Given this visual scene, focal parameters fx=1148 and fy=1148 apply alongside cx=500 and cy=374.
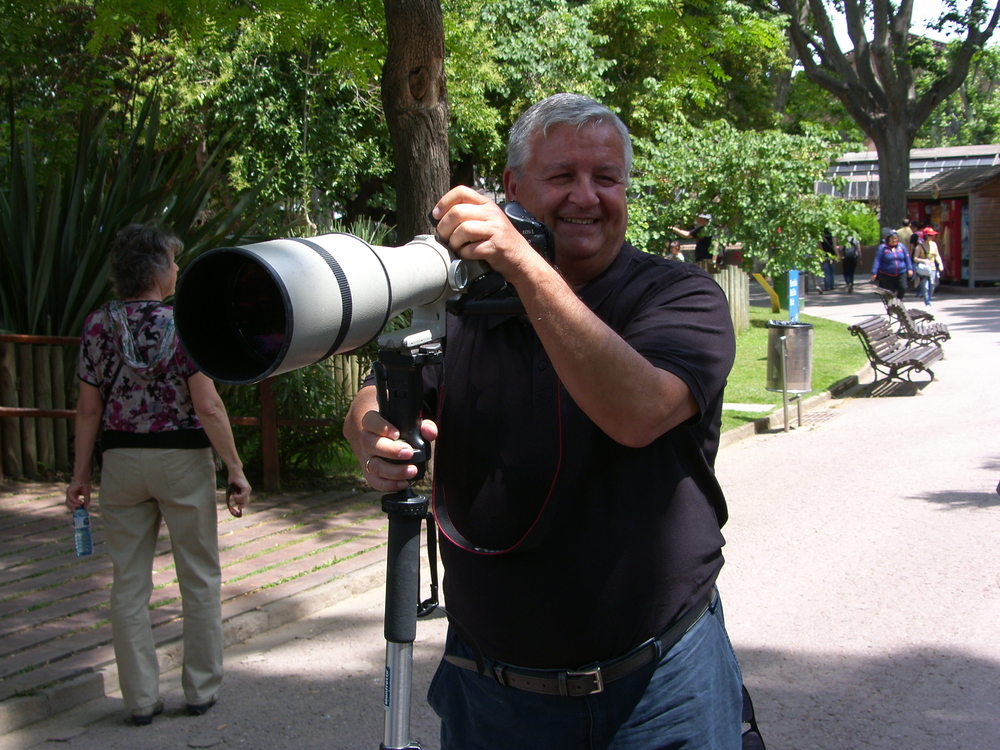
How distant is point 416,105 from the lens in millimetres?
7438

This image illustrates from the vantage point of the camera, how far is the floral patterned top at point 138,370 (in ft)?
14.9

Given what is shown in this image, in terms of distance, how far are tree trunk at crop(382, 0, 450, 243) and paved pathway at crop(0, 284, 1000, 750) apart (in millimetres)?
2751

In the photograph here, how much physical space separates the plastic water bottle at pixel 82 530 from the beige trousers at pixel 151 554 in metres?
0.22

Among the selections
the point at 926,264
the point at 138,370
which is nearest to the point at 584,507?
the point at 138,370

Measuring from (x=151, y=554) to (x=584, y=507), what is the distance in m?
3.08

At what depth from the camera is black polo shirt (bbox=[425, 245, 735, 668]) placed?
2.08 metres

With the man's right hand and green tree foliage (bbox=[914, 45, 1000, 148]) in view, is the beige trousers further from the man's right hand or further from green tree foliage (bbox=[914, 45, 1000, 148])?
green tree foliage (bbox=[914, 45, 1000, 148])

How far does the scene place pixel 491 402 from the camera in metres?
2.15

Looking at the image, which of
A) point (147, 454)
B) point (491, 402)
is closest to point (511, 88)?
point (147, 454)

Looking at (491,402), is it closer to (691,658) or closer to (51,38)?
(691,658)

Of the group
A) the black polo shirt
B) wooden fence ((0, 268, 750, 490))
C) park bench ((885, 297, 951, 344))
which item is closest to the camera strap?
the black polo shirt

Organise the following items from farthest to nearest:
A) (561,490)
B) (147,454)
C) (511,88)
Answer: (511,88) < (147,454) < (561,490)

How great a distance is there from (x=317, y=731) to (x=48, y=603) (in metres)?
2.07

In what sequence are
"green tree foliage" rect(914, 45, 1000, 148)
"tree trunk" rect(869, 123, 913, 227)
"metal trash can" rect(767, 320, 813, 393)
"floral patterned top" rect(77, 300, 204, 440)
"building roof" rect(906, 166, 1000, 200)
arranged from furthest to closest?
"green tree foliage" rect(914, 45, 1000, 148), "tree trunk" rect(869, 123, 913, 227), "building roof" rect(906, 166, 1000, 200), "metal trash can" rect(767, 320, 813, 393), "floral patterned top" rect(77, 300, 204, 440)
